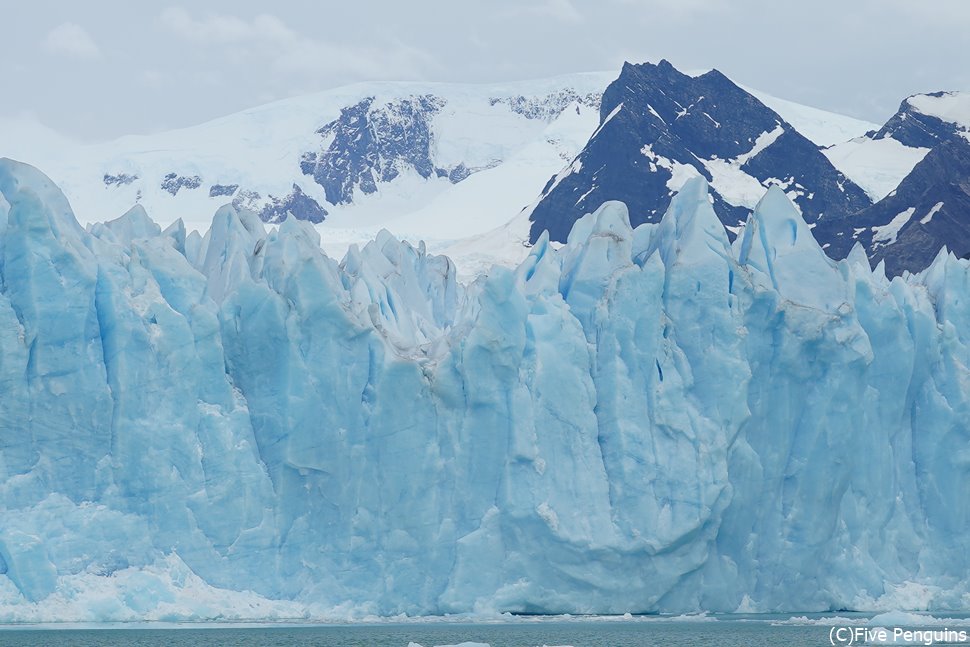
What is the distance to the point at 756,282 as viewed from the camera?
3647cm

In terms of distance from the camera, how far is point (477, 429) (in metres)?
34.3

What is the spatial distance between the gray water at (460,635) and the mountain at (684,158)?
138 ft

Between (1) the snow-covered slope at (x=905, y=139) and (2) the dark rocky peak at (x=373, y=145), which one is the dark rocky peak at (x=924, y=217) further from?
(2) the dark rocky peak at (x=373, y=145)

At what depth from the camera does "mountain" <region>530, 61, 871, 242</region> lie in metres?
77.9

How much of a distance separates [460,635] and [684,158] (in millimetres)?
51433

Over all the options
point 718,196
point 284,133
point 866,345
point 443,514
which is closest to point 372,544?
point 443,514

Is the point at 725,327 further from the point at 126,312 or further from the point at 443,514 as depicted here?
the point at 126,312

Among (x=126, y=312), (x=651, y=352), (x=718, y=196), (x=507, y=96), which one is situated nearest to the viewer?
(x=126, y=312)

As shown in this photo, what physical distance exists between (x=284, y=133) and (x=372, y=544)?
74670mm

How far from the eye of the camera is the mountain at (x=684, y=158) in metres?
77.9

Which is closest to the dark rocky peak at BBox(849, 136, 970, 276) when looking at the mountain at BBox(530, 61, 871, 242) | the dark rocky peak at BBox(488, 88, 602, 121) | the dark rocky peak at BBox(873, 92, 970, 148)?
the mountain at BBox(530, 61, 871, 242)

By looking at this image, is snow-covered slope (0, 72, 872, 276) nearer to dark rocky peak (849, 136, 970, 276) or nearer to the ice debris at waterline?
dark rocky peak (849, 136, 970, 276)

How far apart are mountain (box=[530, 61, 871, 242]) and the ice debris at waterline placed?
37127 mm

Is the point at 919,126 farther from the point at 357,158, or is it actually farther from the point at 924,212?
the point at 357,158
